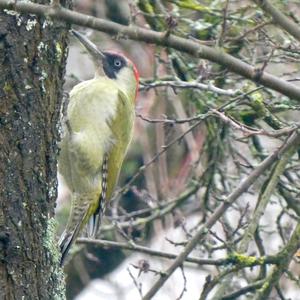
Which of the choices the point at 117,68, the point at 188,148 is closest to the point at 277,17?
the point at 117,68

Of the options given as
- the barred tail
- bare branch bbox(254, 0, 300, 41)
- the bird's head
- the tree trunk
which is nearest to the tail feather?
the barred tail

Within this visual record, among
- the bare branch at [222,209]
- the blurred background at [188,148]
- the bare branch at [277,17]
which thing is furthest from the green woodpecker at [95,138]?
the bare branch at [277,17]

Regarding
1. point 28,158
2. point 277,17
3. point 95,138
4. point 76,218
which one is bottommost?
point 76,218

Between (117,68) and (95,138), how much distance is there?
441 millimetres

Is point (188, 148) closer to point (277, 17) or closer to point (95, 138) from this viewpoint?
point (95, 138)

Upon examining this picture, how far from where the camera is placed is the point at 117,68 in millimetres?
5219

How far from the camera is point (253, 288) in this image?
4.29 metres

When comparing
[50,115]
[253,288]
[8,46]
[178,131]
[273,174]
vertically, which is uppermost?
[8,46]

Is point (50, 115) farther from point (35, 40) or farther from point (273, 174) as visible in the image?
point (273, 174)

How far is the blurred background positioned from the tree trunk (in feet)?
2.16

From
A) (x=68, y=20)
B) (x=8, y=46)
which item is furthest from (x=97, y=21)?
(x=8, y=46)

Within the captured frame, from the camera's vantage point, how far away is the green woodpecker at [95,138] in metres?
4.93

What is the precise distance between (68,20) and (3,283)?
1111mm

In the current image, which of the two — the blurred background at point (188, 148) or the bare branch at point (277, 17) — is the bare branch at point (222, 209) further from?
the bare branch at point (277, 17)
